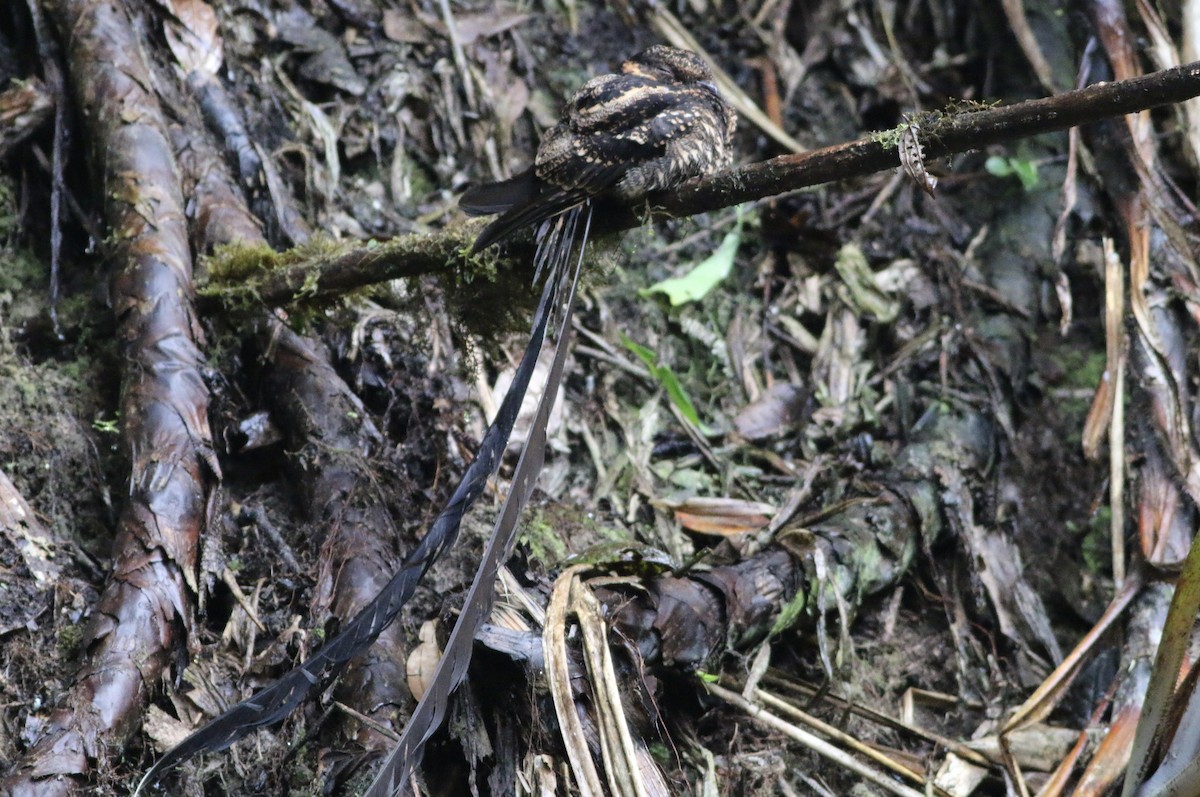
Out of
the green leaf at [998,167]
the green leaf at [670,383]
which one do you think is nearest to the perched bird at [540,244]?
the green leaf at [670,383]

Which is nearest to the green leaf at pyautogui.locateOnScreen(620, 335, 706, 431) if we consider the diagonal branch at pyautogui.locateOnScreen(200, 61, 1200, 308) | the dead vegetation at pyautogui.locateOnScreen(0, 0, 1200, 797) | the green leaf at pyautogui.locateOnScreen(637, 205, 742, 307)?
the dead vegetation at pyautogui.locateOnScreen(0, 0, 1200, 797)

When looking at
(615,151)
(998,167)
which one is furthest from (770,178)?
(998,167)

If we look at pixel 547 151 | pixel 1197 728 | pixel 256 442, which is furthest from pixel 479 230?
pixel 1197 728

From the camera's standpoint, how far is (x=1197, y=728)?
2.08 m

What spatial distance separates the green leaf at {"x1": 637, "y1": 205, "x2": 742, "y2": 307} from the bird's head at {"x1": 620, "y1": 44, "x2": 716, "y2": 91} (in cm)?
85

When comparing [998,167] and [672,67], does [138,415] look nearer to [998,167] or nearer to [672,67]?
[672,67]

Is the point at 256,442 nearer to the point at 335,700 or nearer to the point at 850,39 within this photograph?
the point at 335,700

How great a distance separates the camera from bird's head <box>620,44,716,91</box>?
10.4 ft

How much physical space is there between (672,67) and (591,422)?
1.17m

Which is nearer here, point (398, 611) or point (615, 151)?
point (398, 611)

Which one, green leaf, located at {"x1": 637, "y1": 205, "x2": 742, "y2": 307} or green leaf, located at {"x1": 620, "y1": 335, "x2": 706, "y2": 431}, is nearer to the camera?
green leaf, located at {"x1": 620, "y1": 335, "x2": 706, "y2": 431}

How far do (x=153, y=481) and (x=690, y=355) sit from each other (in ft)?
6.49

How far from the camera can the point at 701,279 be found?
3.89 meters

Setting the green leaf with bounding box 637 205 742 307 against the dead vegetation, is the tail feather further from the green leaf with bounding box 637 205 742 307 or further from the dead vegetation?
the green leaf with bounding box 637 205 742 307
